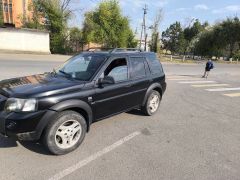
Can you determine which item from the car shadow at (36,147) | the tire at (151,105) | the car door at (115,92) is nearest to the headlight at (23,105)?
the car shadow at (36,147)

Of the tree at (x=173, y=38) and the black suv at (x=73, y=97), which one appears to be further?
the tree at (x=173, y=38)

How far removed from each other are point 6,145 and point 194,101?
665 centimetres

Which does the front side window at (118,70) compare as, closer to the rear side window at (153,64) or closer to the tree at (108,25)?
the rear side window at (153,64)

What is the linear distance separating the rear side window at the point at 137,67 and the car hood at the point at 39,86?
1578 mm

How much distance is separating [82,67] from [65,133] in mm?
1506

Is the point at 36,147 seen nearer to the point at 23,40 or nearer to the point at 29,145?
the point at 29,145

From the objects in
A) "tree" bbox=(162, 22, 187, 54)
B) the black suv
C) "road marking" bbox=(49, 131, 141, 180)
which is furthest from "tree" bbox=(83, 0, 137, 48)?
"tree" bbox=(162, 22, 187, 54)

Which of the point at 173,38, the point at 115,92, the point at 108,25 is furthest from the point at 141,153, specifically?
the point at 173,38

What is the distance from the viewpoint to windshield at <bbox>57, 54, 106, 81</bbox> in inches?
181

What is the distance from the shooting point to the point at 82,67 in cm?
493

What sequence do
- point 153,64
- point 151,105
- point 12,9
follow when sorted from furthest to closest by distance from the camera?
1. point 12,9
2. point 151,105
3. point 153,64

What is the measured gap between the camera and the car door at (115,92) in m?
4.57

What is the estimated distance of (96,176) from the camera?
137 inches

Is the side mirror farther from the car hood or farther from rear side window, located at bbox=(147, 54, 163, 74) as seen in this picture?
rear side window, located at bbox=(147, 54, 163, 74)
